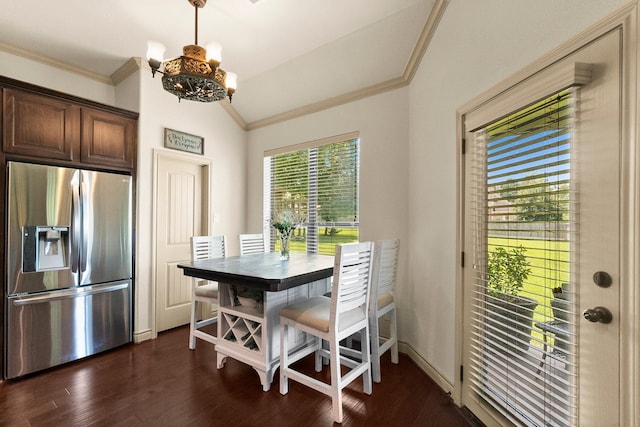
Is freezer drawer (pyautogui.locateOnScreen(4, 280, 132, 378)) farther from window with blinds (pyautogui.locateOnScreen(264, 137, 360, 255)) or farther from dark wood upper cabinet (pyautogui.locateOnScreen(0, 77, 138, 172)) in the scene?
window with blinds (pyautogui.locateOnScreen(264, 137, 360, 255))

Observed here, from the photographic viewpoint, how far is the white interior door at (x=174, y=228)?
3.39 meters

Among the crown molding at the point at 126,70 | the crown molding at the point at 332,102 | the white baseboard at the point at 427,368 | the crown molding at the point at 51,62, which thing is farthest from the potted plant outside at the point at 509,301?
the crown molding at the point at 51,62

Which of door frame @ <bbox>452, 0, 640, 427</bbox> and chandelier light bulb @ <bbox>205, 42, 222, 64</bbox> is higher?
chandelier light bulb @ <bbox>205, 42, 222, 64</bbox>

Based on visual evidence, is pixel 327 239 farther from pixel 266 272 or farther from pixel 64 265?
pixel 64 265

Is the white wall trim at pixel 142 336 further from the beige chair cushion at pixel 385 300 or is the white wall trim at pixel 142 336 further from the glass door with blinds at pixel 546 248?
the glass door with blinds at pixel 546 248

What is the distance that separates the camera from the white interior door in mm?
3387

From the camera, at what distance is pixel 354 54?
2.92 meters

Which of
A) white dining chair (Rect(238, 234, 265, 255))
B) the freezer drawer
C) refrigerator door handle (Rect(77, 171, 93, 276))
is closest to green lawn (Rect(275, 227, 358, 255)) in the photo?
white dining chair (Rect(238, 234, 265, 255))

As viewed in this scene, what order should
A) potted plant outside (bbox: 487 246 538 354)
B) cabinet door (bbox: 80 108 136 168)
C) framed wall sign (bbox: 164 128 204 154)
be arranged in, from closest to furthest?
potted plant outside (bbox: 487 246 538 354), cabinet door (bbox: 80 108 136 168), framed wall sign (bbox: 164 128 204 154)

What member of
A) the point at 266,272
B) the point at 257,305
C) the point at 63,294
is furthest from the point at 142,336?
the point at 266,272

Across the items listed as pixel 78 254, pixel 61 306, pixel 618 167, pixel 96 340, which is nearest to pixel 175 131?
pixel 78 254

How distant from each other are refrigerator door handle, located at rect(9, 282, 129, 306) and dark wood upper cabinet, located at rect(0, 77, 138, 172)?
1150mm

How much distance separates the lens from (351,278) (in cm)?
196

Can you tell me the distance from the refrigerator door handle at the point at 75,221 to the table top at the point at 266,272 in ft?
3.77
